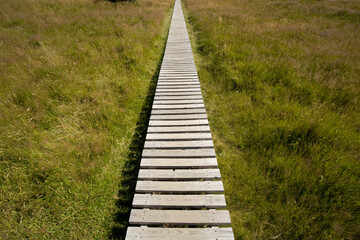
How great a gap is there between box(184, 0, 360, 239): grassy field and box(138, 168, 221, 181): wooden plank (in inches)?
15.1

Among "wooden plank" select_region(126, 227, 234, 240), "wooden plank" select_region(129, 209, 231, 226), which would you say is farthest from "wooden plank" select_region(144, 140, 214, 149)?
"wooden plank" select_region(126, 227, 234, 240)

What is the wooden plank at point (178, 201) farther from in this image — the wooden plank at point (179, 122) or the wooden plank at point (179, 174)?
the wooden plank at point (179, 122)

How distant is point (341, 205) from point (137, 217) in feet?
9.04

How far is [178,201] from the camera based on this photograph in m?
2.17

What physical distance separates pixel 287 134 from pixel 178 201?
8.27 feet

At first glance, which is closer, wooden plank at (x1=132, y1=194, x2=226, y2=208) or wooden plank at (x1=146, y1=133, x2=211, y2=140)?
wooden plank at (x1=132, y1=194, x2=226, y2=208)

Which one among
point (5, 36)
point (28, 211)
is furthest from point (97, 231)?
point (5, 36)

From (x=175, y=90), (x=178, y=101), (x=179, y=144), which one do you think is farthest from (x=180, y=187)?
(x=175, y=90)

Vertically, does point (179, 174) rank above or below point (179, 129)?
below

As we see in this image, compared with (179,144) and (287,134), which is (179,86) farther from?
(287,134)

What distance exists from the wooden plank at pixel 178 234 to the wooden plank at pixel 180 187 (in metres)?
0.48

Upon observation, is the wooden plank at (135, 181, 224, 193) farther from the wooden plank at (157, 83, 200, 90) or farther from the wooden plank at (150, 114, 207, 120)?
the wooden plank at (157, 83, 200, 90)

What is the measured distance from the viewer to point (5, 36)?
24.1 ft

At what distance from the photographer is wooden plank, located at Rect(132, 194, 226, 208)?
2.12 metres
